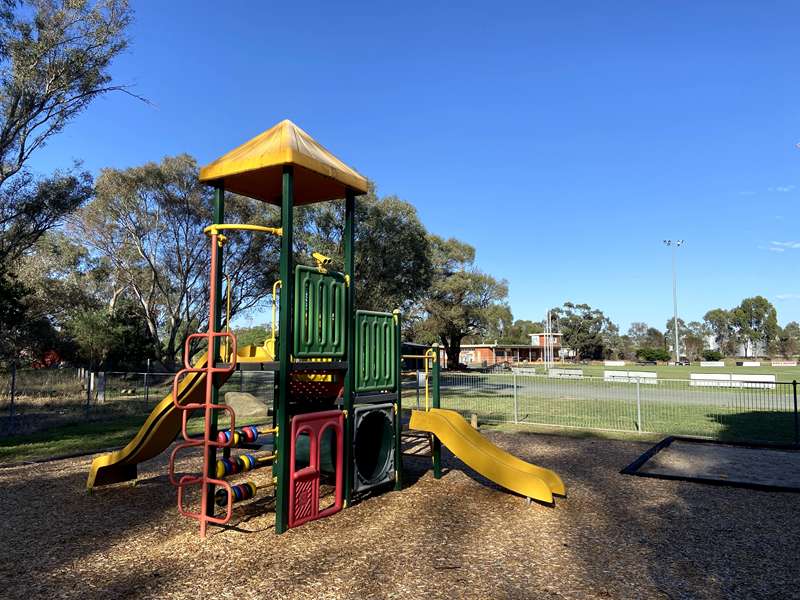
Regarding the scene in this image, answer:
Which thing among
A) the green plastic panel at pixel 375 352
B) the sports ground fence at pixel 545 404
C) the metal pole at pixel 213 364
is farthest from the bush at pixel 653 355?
the metal pole at pixel 213 364

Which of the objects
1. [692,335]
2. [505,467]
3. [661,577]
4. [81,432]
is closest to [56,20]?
[81,432]

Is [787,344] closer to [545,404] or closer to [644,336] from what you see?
[644,336]

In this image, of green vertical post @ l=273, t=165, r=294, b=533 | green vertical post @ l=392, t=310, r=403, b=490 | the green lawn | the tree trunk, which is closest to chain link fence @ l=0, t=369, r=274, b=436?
the green lawn

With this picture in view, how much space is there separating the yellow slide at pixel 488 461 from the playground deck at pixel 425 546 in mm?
244

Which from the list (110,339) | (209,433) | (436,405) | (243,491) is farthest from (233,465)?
(110,339)

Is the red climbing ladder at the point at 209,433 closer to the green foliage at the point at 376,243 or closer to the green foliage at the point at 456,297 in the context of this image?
the green foliage at the point at 376,243

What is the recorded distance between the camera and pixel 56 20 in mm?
15359

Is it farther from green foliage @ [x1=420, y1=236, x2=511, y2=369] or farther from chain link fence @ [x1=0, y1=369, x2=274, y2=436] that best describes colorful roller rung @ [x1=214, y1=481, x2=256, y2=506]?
green foliage @ [x1=420, y1=236, x2=511, y2=369]

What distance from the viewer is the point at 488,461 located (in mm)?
6203

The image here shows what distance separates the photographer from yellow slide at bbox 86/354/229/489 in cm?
593

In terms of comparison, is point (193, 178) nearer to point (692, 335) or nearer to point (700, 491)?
point (700, 491)

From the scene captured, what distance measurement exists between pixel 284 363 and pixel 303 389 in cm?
219

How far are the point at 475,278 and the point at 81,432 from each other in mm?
40977

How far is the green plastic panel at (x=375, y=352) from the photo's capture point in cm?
623
